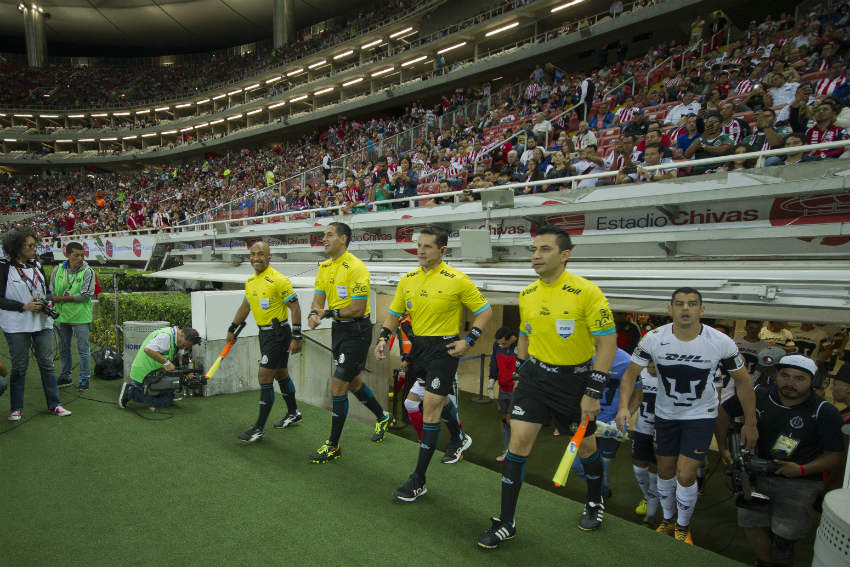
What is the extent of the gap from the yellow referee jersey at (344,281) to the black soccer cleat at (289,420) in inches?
54.8

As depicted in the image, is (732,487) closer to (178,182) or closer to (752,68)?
(752,68)

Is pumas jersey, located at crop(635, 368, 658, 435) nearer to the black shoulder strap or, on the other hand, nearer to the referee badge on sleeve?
the referee badge on sleeve

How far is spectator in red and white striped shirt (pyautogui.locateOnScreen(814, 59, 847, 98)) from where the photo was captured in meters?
7.91

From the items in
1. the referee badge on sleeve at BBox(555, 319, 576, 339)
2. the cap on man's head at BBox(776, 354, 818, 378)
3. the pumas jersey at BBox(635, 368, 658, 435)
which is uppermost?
the referee badge on sleeve at BBox(555, 319, 576, 339)

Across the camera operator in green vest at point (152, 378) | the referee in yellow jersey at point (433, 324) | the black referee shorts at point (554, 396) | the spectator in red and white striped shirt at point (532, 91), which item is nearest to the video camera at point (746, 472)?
the black referee shorts at point (554, 396)

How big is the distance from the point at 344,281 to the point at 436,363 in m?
1.26

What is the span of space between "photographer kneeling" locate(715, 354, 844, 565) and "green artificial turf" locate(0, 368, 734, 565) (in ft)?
2.32

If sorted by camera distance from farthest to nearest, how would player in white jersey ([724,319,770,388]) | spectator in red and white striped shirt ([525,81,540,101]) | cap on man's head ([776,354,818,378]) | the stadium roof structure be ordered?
the stadium roof structure
spectator in red and white striped shirt ([525,81,540,101])
player in white jersey ([724,319,770,388])
cap on man's head ([776,354,818,378])

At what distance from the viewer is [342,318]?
431cm

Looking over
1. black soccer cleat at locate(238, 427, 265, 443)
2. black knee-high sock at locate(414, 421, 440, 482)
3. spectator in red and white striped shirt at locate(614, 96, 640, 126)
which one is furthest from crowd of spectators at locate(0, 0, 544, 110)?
black knee-high sock at locate(414, 421, 440, 482)

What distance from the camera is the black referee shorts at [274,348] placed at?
15.0 ft

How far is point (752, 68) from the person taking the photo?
35.0 ft

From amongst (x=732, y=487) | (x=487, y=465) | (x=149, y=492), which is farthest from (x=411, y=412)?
(x=732, y=487)

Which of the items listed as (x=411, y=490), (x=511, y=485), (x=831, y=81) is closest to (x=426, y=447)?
(x=411, y=490)
